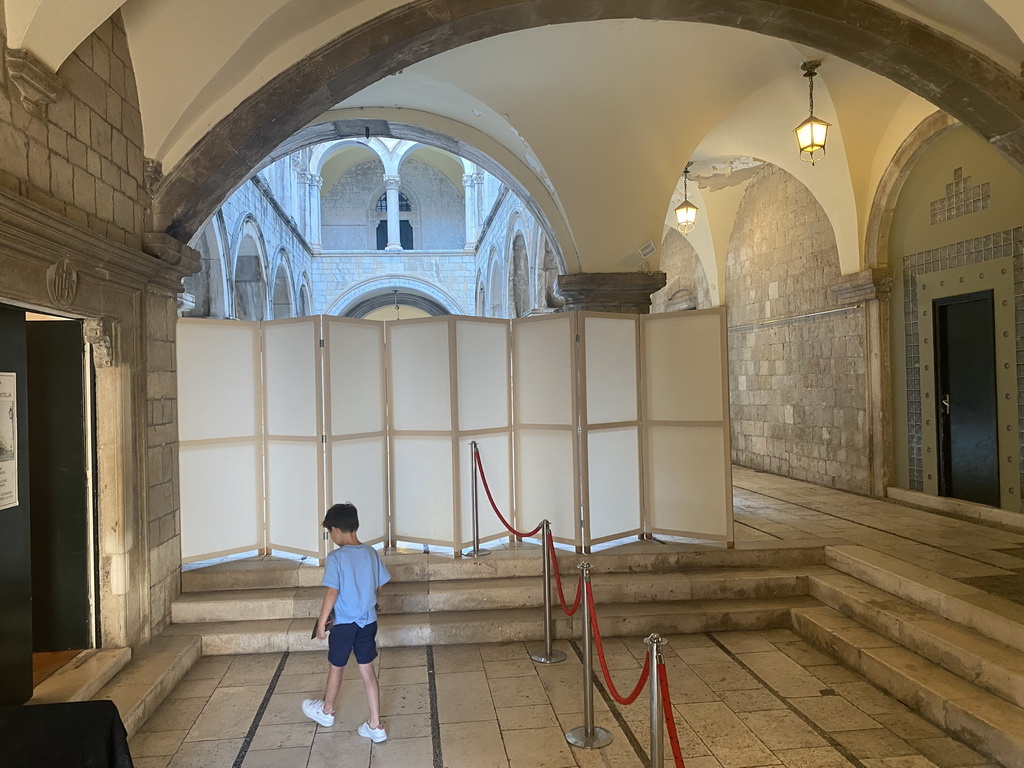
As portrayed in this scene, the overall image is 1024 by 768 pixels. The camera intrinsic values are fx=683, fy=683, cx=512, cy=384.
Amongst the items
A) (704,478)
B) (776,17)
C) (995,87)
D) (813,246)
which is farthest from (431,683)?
(813,246)

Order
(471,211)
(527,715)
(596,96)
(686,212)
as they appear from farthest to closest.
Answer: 1. (471,211)
2. (686,212)
3. (596,96)
4. (527,715)

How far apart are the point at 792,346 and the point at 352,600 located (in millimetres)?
8869

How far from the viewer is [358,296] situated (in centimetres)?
2361

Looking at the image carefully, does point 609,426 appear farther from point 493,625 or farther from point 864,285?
point 864,285

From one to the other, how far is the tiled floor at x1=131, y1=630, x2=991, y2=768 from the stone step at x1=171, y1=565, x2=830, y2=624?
413mm

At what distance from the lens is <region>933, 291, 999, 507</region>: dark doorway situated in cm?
723

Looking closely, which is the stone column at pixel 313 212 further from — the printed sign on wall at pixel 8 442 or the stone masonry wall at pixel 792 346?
the printed sign on wall at pixel 8 442

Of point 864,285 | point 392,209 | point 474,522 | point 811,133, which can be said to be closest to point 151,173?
point 474,522

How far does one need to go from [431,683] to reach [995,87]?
222 inches

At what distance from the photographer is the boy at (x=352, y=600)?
3.63 metres

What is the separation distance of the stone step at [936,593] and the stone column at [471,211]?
19366mm

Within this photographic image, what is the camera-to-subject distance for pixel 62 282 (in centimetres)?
368

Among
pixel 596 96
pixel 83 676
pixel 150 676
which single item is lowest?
pixel 150 676

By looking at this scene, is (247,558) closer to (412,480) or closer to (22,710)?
(412,480)
